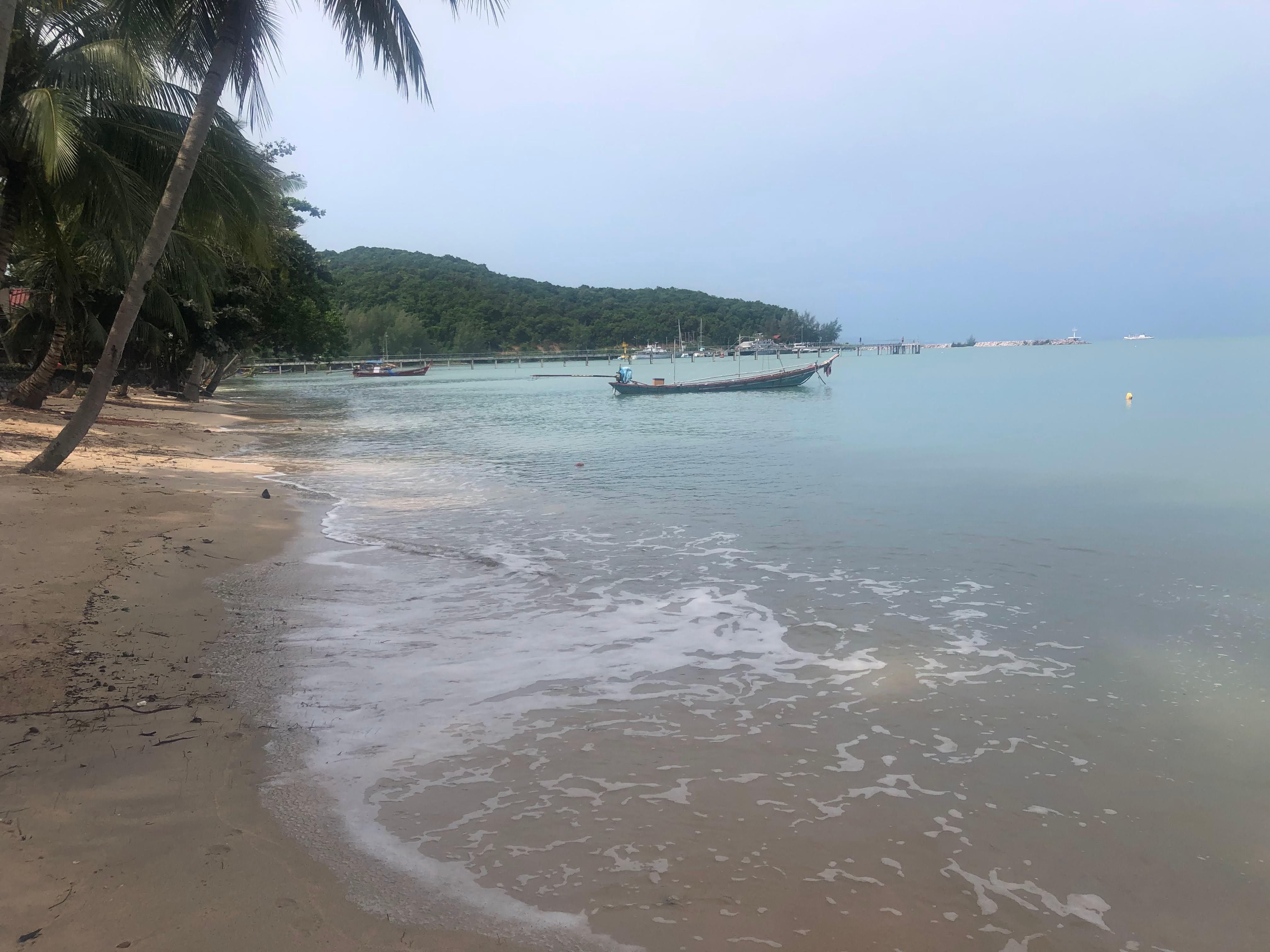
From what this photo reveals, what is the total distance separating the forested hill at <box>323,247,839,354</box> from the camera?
119438 mm

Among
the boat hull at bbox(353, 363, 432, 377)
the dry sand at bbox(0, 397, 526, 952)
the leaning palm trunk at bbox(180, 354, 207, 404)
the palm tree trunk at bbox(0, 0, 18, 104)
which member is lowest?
the boat hull at bbox(353, 363, 432, 377)

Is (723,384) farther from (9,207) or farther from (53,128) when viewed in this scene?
(53,128)

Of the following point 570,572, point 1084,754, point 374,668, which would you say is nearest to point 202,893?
point 374,668

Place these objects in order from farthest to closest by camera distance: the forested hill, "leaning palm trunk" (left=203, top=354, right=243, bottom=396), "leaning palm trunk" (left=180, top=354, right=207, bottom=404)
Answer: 1. the forested hill
2. "leaning palm trunk" (left=203, top=354, right=243, bottom=396)
3. "leaning palm trunk" (left=180, top=354, right=207, bottom=404)

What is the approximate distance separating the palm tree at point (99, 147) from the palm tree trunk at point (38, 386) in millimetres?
6955

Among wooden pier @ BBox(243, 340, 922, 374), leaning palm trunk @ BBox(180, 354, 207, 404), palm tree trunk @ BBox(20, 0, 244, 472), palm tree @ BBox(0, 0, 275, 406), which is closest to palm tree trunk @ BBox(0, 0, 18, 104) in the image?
palm tree @ BBox(0, 0, 275, 406)

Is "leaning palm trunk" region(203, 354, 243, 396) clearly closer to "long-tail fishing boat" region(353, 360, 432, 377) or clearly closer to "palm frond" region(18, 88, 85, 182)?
"palm frond" region(18, 88, 85, 182)

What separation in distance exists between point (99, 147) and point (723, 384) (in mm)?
45253

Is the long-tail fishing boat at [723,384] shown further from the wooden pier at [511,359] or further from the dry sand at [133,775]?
the dry sand at [133,775]

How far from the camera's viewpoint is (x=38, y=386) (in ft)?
60.2

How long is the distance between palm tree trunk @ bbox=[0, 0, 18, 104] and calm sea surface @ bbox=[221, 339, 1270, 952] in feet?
13.9

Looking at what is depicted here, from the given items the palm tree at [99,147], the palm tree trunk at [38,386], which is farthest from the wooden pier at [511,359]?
the palm tree at [99,147]

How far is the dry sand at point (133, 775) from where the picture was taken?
269 cm

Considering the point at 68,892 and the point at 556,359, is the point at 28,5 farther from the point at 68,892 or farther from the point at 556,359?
the point at 556,359
